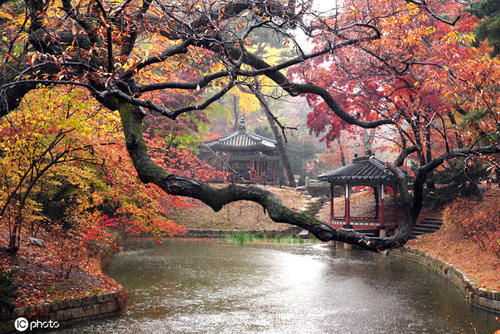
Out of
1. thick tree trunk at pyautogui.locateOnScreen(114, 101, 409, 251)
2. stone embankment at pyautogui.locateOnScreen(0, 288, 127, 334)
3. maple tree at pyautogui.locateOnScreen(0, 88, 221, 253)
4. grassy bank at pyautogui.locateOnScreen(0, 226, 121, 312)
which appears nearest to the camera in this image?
thick tree trunk at pyautogui.locateOnScreen(114, 101, 409, 251)

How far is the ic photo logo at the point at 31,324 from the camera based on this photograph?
674cm

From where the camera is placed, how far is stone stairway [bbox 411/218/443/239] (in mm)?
17328

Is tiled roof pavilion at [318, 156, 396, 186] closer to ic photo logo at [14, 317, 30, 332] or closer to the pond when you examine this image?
the pond

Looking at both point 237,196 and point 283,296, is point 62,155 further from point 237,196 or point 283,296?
point 283,296

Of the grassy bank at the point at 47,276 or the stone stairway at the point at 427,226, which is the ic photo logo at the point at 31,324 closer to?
the grassy bank at the point at 47,276

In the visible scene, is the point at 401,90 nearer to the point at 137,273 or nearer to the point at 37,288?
the point at 137,273

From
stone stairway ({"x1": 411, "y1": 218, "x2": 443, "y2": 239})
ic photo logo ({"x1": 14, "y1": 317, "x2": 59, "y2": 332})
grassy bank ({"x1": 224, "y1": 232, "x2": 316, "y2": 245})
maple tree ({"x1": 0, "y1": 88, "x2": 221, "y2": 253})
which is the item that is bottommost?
ic photo logo ({"x1": 14, "y1": 317, "x2": 59, "y2": 332})

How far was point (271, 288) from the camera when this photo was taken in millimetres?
10750

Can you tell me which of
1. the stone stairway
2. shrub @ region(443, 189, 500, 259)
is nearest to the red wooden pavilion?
the stone stairway

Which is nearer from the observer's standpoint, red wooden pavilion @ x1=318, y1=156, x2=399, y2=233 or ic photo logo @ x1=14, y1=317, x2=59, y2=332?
ic photo logo @ x1=14, y1=317, x2=59, y2=332

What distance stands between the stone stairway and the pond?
2.55 metres

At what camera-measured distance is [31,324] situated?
6.89 metres

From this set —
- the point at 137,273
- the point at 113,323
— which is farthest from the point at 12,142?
the point at 137,273

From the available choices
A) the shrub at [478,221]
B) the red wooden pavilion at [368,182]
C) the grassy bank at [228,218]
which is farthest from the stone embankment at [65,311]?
the grassy bank at [228,218]
